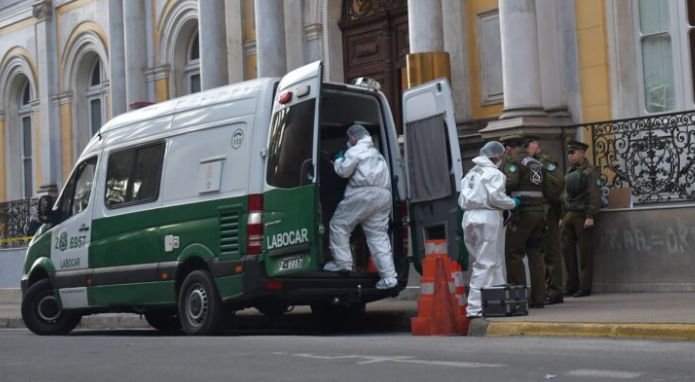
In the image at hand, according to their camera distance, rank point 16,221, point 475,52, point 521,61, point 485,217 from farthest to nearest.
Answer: point 16,221
point 475,52
point 521,61
point 485,217

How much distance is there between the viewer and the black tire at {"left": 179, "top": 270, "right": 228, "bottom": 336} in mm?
13086

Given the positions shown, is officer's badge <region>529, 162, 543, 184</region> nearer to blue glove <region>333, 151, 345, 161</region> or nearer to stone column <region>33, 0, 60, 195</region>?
blue glove <region>333, 151, 345, 161</region>

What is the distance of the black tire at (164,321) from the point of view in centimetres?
1581

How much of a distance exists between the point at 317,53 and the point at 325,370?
13.1 meters

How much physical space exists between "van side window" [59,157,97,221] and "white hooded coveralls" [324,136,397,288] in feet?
12.6

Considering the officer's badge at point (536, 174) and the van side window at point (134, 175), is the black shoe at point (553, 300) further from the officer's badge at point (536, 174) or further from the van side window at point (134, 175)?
the van side window at point (134, 175)

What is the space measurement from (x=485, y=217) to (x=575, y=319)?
62.2 inches

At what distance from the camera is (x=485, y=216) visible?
12.3 m

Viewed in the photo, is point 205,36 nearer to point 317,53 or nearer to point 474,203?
point 317,53

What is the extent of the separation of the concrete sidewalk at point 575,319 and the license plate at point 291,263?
1814mm

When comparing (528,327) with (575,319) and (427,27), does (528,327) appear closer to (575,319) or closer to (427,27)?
(575,319)

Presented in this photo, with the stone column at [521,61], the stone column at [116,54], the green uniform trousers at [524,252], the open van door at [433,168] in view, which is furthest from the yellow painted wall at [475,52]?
the stone column at [116,54]

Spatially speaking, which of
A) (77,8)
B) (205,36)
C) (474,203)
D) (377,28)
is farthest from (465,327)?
(77,8)

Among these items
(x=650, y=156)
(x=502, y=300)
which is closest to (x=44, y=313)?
(x=502, y=300)
